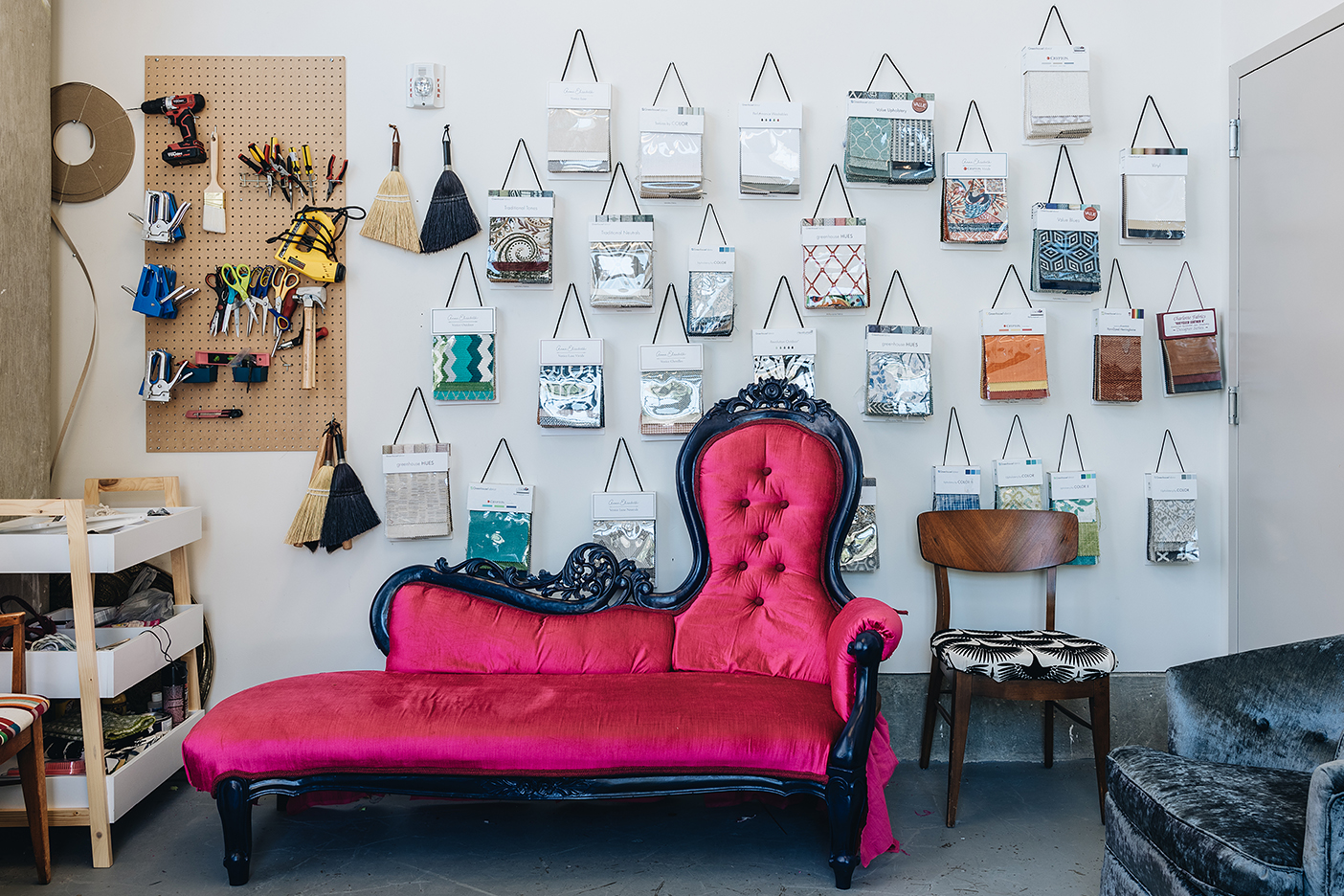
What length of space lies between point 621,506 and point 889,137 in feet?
5.12

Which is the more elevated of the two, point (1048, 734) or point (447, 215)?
point (447, 215)

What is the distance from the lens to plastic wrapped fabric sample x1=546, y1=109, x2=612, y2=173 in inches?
111

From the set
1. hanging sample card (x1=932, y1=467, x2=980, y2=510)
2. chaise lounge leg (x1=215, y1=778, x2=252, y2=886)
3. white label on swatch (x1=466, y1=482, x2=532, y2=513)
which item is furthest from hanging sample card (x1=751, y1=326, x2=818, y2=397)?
chaise lounge leg (x1=215, y1=778, x2=252, y2=886)

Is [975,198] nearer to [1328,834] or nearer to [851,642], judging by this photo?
[851,642]

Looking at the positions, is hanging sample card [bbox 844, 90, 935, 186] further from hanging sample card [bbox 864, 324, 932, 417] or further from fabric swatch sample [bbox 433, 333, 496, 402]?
fabric swatch sample [bbox 433, 333, 496, 402]

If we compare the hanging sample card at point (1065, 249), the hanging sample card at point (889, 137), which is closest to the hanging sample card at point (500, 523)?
the hanging sample card at point (889, 137)

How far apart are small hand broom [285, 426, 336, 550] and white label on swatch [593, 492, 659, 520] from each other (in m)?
0.91

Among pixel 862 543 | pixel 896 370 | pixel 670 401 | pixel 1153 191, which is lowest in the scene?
pixel 862 543

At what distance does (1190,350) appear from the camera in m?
2.94

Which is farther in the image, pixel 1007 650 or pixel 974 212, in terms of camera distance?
pixel 974 212

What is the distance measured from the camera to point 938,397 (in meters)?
2.96

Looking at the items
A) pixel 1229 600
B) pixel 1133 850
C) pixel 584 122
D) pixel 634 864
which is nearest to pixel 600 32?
pixel 584 122

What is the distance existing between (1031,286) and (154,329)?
3045 mm

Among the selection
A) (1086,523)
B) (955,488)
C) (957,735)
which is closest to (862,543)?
(955,488)
